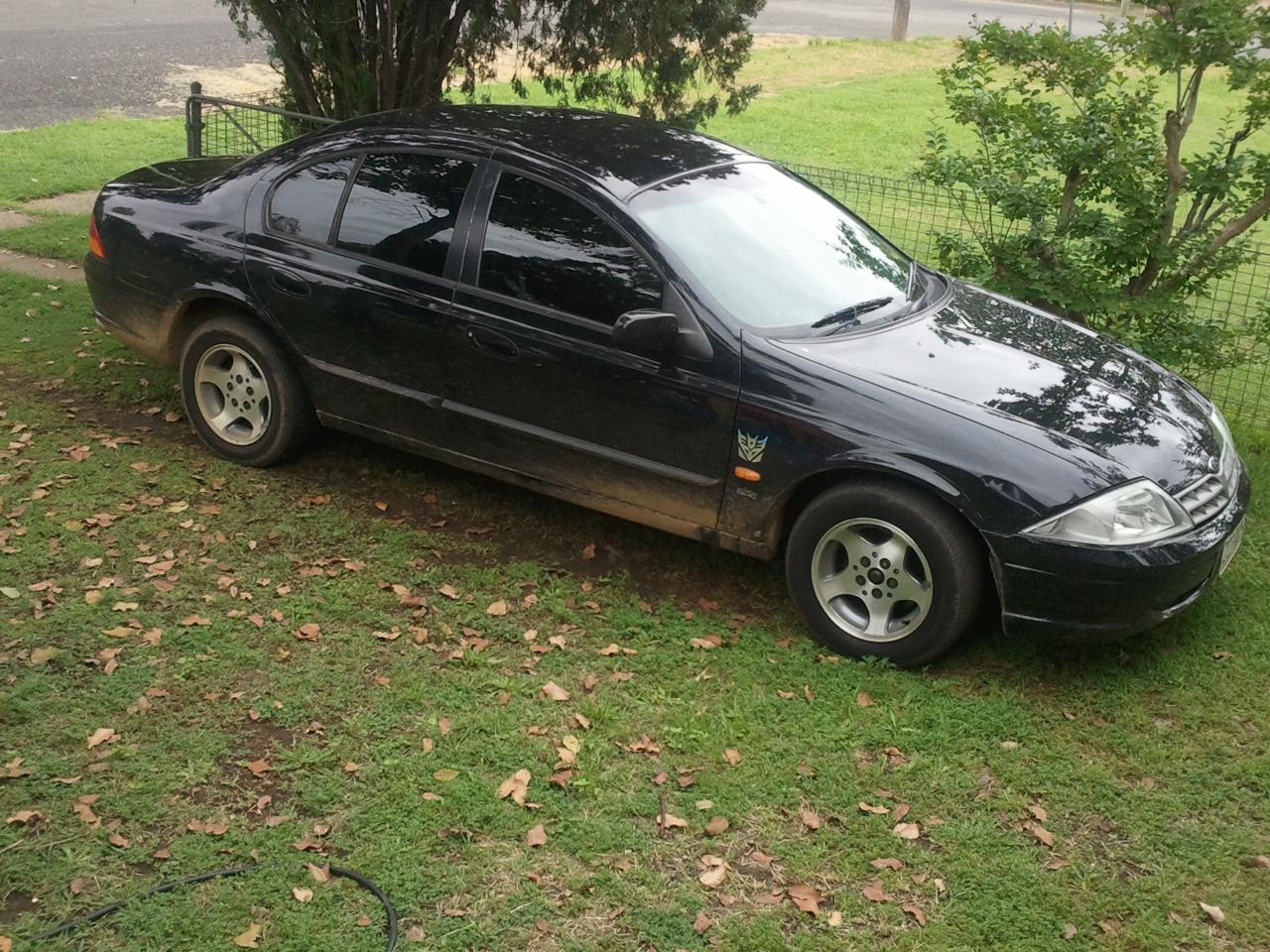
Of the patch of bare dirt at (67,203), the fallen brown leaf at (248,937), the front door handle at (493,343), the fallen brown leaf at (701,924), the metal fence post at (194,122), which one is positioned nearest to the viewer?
the fallen brown leaf at (248,937)

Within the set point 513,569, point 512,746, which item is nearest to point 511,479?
point 513,569

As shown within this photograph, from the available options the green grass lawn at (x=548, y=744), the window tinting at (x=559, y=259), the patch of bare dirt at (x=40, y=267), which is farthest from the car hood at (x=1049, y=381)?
the patch of bare dirt at (x=40, y=267)

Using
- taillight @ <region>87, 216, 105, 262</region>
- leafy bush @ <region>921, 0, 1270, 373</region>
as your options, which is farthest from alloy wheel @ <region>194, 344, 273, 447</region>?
leafy bush @ <region>921, 0, 1270, 373</region>

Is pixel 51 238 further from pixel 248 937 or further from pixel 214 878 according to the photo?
pixel 248 937

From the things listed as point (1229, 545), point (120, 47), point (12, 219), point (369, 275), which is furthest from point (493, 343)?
point (120, 47)

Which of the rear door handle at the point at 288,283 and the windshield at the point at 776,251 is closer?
the windshield at the point at 776,251

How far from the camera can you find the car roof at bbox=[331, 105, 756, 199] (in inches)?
215

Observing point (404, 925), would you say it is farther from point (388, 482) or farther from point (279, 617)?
point (388, 482)

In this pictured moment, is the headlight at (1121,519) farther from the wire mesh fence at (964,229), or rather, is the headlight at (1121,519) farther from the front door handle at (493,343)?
the wire mesh fence at (964,229)

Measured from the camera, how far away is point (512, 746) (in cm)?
435

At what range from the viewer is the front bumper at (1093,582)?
446 cm

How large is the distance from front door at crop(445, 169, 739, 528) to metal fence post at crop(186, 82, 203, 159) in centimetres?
475

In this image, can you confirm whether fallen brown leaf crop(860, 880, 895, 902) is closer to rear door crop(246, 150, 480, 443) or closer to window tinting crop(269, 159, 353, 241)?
rear door crop(246, 150, 480, 443)

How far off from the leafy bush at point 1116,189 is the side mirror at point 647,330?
130 inches
